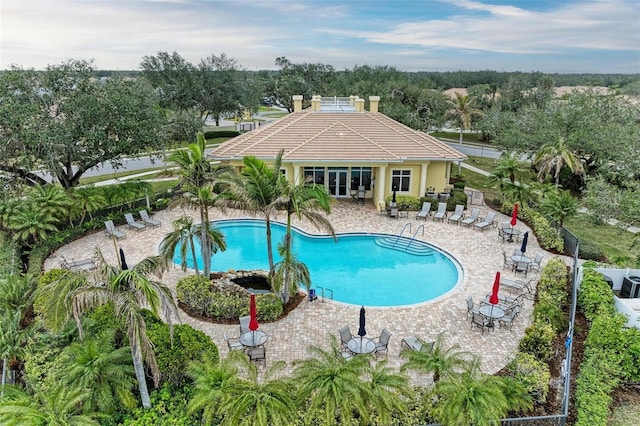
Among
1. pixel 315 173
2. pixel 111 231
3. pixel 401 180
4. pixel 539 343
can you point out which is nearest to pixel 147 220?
pixel 111 231

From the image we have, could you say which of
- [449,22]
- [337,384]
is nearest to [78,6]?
[337,384]

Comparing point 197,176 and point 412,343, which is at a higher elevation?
point 197,176

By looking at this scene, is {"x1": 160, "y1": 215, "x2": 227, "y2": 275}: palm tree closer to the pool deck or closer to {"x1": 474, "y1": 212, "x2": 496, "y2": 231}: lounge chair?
the pool deck

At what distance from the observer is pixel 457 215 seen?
76.9ft

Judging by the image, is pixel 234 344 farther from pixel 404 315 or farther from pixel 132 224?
pixel 132 224

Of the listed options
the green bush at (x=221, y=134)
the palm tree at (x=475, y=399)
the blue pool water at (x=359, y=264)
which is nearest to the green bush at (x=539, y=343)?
the palm tree at (x=475, y=399)

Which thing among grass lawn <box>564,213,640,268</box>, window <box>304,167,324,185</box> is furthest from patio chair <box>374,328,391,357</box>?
window <box>304,167,324,185</box>

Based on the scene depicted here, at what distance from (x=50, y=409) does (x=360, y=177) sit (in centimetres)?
2126

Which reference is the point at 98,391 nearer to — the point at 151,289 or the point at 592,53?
the point at 151,289

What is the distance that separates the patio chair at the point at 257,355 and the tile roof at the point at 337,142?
1429cm

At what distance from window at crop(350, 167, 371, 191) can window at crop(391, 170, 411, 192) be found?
5.59ft

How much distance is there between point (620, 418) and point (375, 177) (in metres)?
18.6

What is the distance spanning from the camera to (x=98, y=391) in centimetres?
926

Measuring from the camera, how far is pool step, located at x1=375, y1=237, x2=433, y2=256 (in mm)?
20375
